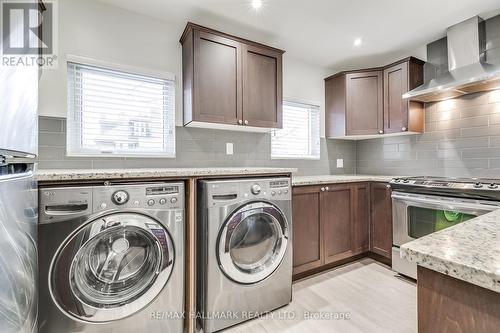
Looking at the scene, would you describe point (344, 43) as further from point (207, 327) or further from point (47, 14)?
point (207, 327)

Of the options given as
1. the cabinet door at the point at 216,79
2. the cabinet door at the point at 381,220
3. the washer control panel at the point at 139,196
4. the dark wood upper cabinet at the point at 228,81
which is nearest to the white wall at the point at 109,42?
the dark wood upper cabinet at the point at 228,81

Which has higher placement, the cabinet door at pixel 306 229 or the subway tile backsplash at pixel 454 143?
the subway tile backsplash at pixel 454 143

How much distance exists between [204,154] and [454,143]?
2.72m

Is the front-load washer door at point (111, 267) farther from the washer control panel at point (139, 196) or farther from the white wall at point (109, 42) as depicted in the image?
the white wall at point (109, 42)

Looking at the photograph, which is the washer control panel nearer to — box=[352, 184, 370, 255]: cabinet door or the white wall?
the white wall

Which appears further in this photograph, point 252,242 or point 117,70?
point 117,70

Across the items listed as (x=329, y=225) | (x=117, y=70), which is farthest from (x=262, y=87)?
(x=329, y=225)

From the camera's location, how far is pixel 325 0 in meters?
1.91

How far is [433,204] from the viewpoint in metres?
Answer: 2.12

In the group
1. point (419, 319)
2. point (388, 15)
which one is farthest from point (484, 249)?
point (388, 15)

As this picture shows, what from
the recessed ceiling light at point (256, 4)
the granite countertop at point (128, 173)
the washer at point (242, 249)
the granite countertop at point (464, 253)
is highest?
the recessed ceiling light at point (256, 4)

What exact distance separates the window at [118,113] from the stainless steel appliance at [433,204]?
2.33 meters

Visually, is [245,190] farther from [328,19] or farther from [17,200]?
[328,19]

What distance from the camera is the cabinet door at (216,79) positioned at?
2.02m
